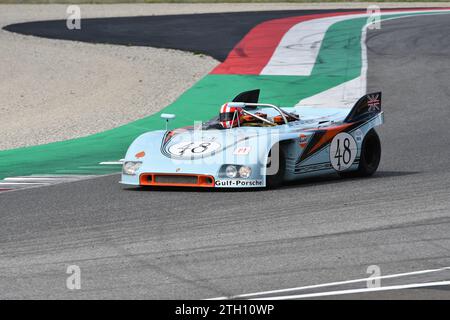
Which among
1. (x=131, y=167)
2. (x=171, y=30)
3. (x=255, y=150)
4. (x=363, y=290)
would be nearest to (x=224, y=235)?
(x=363, y=290)

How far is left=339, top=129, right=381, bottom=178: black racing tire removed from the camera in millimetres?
12711

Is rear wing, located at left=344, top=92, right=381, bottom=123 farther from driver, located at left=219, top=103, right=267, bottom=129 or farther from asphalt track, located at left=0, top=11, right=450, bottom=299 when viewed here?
driver, located at left=219, top=103, right=267, bottom=129

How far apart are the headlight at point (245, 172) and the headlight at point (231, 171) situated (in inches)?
2.6

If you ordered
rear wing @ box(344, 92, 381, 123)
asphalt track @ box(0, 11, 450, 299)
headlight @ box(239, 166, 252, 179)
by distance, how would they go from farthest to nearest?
rear wing @ box(344, 92, 381, 123) → headlight @ box(239, 166, 252, 179) → asphalt track @ box(0, 11, 450, 299)

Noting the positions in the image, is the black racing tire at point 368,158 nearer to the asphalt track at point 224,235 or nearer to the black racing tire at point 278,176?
the asphalt track at point 224,235

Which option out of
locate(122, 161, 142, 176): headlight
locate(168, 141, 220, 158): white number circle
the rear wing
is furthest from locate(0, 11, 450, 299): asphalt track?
the rear wing

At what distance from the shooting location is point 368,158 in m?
12.9

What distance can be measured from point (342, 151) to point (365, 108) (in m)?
0.93

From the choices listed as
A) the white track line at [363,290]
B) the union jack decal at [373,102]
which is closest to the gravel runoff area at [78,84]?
the union jack decal at [373,102]

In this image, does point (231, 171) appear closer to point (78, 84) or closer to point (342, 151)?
point (342, 151)

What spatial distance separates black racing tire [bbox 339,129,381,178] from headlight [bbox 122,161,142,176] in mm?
2541

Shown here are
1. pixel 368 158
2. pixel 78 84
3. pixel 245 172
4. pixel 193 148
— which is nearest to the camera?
pixel 245 172

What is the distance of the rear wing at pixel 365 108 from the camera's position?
42.1ft

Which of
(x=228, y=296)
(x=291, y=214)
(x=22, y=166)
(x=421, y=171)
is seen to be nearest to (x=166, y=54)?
(x=22, y=166)
